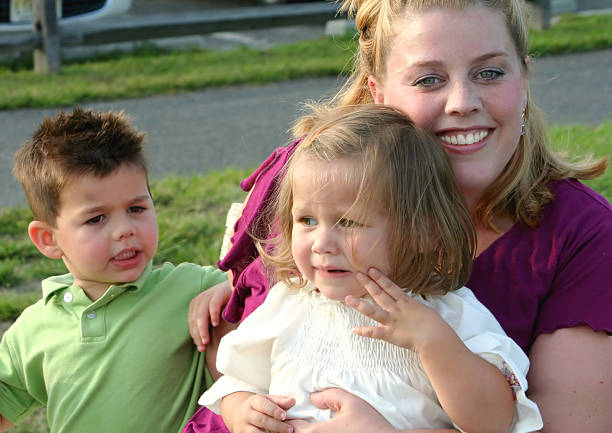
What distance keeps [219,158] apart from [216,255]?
1946 millimetres

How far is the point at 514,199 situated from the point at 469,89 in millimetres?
308

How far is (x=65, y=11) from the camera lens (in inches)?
346

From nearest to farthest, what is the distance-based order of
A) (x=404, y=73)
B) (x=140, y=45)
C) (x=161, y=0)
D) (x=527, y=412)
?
(x=527, y=412) → (x=404, y=73) → (x=140, y=45) → (x=161, y=0)

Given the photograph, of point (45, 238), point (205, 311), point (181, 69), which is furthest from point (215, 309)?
A: point (181, 69)

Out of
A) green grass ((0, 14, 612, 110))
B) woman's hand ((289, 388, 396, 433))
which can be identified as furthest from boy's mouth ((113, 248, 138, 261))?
green grass ((0, 14, 612, 110))

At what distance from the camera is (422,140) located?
2152 mm

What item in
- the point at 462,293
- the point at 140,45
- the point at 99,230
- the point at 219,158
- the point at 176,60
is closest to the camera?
the point at 462,293

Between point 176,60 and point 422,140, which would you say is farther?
point 176,60

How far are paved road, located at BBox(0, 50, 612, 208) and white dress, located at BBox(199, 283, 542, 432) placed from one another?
11.3 feet

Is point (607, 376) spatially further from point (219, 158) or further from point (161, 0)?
point (161, 0)

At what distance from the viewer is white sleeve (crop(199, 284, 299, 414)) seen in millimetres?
2250

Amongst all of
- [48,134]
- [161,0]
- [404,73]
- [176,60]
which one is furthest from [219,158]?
[161,0]

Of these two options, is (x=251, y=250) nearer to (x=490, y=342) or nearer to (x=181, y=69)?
(x=490, y=342)

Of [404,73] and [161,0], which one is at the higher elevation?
[404,73]
